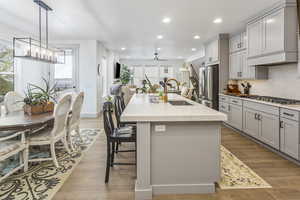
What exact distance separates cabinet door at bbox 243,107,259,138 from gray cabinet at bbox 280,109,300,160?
2.61ft

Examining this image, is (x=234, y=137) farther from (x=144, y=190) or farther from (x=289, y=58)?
(x=144, y=190)

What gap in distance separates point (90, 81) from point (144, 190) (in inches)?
222

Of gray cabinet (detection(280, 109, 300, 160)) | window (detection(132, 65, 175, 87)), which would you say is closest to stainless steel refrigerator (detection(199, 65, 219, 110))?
gray cabinet (detection(280, 109, 300, 160))

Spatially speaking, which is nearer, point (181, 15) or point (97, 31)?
point (181, 15)

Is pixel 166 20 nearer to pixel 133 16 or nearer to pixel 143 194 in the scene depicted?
pixel 133 16

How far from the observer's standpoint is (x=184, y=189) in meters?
2.42

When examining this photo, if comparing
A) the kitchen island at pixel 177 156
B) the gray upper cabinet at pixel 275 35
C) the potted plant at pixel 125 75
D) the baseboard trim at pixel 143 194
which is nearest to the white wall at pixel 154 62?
the potted plant at pixel 125 75

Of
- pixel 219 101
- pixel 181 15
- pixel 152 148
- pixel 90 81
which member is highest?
pixel 181 15

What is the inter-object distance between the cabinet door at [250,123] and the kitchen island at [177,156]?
232 cm

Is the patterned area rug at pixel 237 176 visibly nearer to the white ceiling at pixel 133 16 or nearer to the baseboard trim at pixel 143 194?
the baseboard trim at pixel 143 194

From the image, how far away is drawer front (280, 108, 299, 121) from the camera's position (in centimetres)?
315

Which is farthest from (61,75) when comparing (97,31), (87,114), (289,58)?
(289,58)

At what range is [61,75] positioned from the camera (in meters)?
7.46

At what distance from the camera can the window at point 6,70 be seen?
533cm
